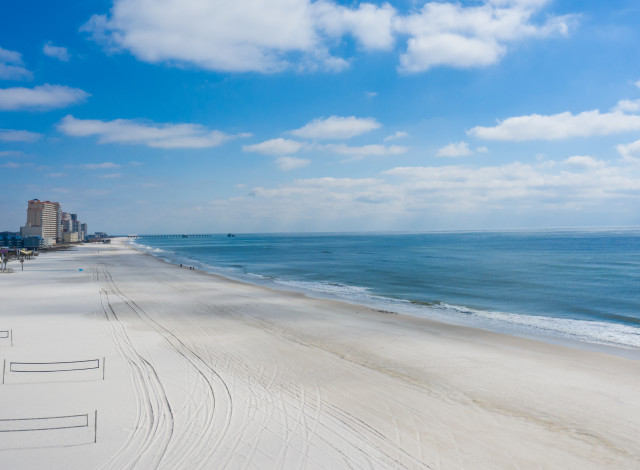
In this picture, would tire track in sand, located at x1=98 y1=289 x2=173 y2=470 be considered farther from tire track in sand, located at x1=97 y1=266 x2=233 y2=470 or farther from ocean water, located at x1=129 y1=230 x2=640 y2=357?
ocean water, located at x1=129 y1=230 x2=640 y2=357

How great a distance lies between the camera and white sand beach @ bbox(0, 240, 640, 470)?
23.9 feet

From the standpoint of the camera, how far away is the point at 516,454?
24.3 ft

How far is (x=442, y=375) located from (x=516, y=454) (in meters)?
4.34

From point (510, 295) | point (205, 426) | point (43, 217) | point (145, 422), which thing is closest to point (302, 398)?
point (205, 426)

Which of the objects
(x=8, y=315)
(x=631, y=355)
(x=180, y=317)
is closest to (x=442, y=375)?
(x=631, y=355)

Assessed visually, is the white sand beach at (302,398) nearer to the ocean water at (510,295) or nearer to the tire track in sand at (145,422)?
the tire track in sand at (145,422)

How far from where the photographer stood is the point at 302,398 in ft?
32.2

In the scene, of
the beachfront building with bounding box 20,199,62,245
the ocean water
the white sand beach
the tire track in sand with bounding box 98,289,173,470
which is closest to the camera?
the tire track in sand with bounding box 98,289,173,470

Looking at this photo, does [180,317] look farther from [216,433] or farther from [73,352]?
[216,433]

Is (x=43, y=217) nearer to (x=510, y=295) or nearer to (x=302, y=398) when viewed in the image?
(x=510, y=295)

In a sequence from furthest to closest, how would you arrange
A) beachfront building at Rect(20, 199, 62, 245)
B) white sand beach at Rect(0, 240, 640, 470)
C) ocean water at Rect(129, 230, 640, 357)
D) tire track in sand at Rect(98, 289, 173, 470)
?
beachfront building at Rect(20, 199, 62, 245), ocean water at Rect(129, 230, 640, 357), white sand beach at Rect(0, 240, 640, 470), tire track in sand at Rect(98, 289, 173, 470)

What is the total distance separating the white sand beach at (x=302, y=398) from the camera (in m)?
7.28

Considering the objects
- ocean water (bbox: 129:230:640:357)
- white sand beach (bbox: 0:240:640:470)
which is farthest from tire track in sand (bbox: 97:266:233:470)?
ocean water (bbox: 129:230:640:357)

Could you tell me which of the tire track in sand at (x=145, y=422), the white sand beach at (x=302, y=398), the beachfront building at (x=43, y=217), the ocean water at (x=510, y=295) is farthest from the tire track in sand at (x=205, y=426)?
the beachfront building at (x=43, y=217)
